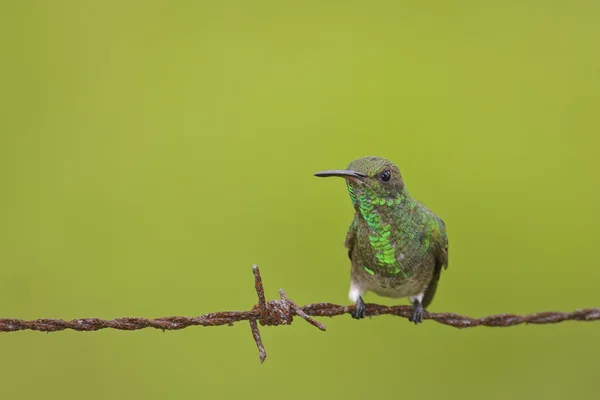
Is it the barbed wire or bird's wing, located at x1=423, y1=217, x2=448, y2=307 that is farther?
bird's wing, located at x1=423, y1=217, x2=448, y2=307

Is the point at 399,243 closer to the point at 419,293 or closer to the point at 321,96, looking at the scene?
the point at 419,293

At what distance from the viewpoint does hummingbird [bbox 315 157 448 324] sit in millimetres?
3324

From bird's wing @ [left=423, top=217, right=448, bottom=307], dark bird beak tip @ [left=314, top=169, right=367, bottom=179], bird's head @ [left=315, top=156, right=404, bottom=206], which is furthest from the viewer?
bird's wing @ [left=423, top=217, right=448, bottom=307]

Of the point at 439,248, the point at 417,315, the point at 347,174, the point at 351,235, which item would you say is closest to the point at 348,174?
the point at 347,174

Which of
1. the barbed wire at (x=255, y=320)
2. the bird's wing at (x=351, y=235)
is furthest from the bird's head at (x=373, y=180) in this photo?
the barbed wire at (x=255, y=320)

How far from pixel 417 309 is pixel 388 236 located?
22.2 inches

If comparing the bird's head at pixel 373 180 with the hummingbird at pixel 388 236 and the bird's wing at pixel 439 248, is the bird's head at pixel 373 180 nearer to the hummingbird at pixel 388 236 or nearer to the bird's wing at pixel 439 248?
the hummingbird at pixel 388 236

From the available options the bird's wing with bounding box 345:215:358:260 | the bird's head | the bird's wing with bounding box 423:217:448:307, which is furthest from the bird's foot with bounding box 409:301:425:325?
the bird's head

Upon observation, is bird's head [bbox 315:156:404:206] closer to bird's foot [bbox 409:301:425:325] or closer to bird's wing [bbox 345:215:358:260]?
bird's wing [bbox 345:215:358:260]

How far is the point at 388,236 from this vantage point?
3463 millimetres

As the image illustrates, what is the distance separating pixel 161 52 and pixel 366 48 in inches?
83.3

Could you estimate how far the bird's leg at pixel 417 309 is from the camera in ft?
12.1

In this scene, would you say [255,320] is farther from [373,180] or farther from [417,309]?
[417,309]

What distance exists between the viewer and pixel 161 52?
641cm
